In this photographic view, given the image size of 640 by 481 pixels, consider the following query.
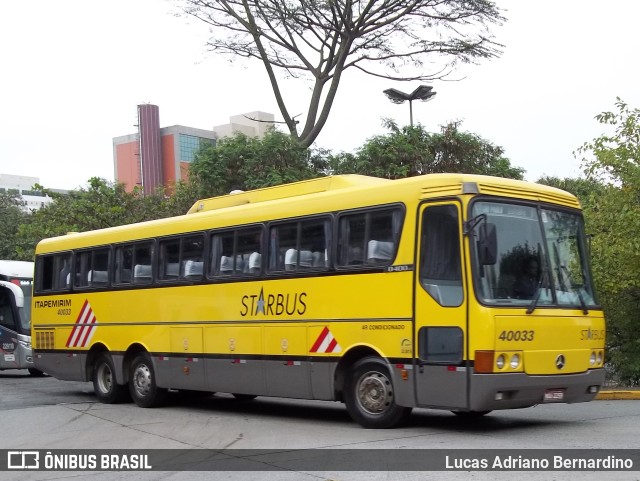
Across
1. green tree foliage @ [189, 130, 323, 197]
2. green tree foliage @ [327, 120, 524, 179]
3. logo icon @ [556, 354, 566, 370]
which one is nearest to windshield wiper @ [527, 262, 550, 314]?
logo icon @ [556, 354, 566, 370]

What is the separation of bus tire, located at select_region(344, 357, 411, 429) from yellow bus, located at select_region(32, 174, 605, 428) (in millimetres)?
20

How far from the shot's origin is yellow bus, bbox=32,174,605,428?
411 inches

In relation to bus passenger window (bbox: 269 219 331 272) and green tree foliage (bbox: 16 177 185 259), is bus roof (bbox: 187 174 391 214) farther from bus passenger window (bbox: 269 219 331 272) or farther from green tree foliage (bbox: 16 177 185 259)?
green tree foliage (bbox: 16 177 185 259)

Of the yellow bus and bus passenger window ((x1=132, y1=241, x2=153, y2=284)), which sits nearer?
the yellow bus

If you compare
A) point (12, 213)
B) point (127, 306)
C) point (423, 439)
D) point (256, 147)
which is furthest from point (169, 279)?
point (12, 213)

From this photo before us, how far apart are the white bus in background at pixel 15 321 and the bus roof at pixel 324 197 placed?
865 centimetres

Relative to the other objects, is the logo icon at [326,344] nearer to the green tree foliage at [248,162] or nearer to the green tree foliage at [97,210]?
the green tree foliage at [248,162]

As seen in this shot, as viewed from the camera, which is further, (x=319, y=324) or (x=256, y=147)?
(x=256, y=147)

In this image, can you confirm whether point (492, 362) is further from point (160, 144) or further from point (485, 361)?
point (160, 144)

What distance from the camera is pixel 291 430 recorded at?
1191cm

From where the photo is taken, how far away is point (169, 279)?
50.0ft

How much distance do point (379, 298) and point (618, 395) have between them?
18.7ft

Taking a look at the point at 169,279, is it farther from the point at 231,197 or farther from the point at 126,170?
the point at 126,170

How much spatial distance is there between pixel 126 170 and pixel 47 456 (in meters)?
94.9
